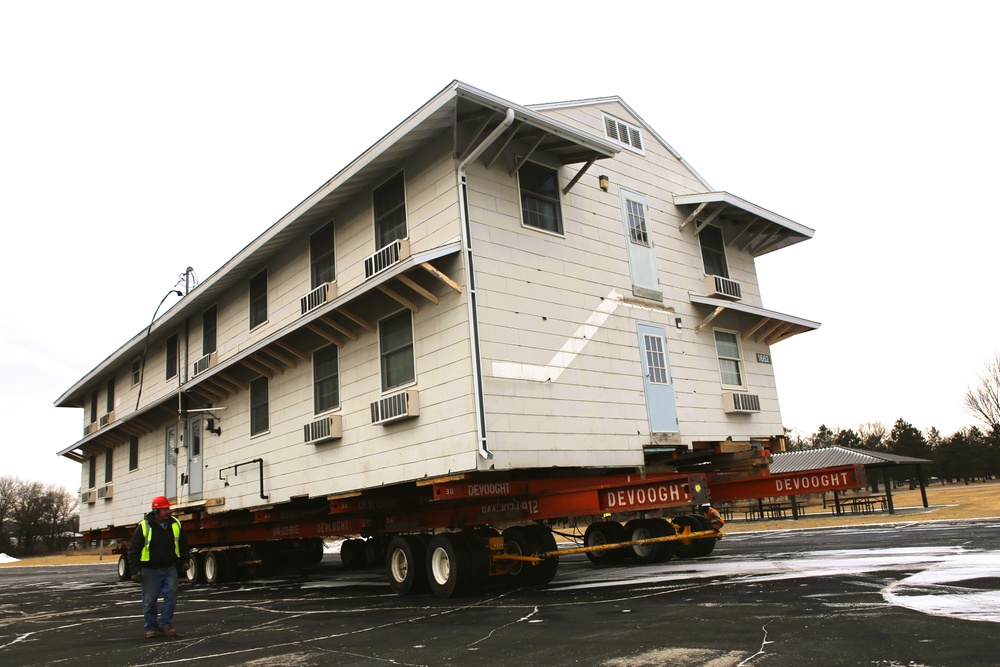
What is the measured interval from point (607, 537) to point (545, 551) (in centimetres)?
404

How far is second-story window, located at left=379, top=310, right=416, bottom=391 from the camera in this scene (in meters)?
12.6

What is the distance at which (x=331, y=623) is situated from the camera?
389 inches

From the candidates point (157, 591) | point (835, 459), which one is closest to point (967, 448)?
point (835, 459)

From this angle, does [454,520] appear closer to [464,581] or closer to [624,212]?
[464,581]

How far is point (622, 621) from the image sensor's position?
822cm

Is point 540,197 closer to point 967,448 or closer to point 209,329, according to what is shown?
point 209,329

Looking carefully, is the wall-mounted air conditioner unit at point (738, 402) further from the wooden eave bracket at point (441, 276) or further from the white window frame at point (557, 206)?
the wooden eave bracket at point (441, 276)

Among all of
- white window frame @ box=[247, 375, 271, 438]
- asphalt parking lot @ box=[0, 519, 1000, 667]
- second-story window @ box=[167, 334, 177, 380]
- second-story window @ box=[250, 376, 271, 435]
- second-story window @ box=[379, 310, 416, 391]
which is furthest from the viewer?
second-story window @ box=[167, 334, 177, 380]

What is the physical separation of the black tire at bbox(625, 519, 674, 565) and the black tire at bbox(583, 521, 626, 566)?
0.27 m

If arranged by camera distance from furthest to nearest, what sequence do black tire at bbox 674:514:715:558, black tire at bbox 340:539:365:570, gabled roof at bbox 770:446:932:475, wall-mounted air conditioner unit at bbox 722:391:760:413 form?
gabled roof at bbox 770:446:932:475 < black tire at bbox 340:539:365:570 < black tire at bbox 674:514:715:558 < wall-mounted air conditioner unit at bbox 722:391:760:413

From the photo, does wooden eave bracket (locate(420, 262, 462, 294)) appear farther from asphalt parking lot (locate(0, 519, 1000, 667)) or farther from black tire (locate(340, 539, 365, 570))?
black tire (locate(340, 539, 365, 570))

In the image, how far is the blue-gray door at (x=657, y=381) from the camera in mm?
13562

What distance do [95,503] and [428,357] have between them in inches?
787

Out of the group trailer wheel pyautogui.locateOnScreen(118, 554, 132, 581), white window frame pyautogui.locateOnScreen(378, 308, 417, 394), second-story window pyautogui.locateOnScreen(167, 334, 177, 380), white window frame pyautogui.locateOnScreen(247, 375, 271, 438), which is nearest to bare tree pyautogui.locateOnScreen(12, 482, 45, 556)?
trailer wheel pyautogui.locateOnScreen(118, 554, 132, 581)
